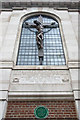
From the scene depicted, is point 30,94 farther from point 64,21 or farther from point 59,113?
point 64,21

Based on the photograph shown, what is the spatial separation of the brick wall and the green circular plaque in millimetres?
209

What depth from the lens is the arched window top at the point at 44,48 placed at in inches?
347

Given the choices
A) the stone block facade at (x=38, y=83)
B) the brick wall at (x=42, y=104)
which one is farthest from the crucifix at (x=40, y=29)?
the brick wall at (x=42, y=104)

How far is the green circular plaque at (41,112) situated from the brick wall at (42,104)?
21 centimetres

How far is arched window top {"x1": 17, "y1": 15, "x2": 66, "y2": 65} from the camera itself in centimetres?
880

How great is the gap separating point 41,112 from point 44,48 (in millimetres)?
5013

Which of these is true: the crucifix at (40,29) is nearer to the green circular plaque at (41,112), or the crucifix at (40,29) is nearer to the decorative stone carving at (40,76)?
the decorative stone carving at (40,76)

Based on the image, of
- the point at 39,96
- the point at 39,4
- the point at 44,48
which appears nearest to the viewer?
the point at 39,96

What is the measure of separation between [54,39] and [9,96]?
5889 mm

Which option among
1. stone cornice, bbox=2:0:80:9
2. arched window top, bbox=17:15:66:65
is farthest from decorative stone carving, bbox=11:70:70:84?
stone cornice, bbox=2:0:80:9

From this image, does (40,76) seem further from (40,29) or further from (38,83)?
(40,29)

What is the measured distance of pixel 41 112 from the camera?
5781 mm

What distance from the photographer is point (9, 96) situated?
6387mm

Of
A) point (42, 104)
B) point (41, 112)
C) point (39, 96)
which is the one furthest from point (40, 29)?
point (41, 112)
